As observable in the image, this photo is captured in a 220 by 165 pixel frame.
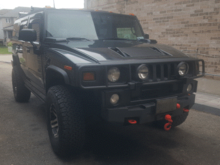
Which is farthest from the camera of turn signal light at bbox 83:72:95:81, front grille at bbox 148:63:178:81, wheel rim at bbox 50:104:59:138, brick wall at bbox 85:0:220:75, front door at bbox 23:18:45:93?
brick wall at bbox 85:0:220:75

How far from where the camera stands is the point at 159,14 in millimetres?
8047

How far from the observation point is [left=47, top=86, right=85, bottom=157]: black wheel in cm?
275

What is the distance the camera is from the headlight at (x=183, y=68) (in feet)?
10.0

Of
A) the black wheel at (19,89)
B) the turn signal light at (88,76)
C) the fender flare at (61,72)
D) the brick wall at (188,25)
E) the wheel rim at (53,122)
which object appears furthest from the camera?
the brick wall at (188,25)

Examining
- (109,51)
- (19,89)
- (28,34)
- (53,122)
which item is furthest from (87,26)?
(19,89)

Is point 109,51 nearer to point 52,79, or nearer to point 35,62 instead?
point 52,79

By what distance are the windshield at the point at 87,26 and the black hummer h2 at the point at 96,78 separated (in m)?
0.01

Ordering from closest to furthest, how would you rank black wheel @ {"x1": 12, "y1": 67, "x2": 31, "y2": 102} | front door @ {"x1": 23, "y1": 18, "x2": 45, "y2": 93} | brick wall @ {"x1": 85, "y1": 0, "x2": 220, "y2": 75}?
front door @ {"x1": 23, "y1": 18, "x2": 45, "y2": 93}
black wheel @ {"x1": 12, "y1": 67, "x2": 31, "y2": 102}
brick wall @ {"x1": 85, "y1": 0, "x2": 220, "y2": 75}

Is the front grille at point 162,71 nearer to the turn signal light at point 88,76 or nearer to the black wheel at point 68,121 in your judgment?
the turn signal light at point 88,76

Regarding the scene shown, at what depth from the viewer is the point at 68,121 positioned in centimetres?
274

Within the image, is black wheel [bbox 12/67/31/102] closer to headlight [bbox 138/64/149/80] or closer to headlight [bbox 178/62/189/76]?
headlight [bbox 138/64/149/80]

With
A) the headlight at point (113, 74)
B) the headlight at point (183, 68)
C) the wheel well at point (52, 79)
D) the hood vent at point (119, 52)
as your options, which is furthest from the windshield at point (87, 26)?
the headlight at point (183, 68)

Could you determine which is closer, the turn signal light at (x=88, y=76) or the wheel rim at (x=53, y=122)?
the turn signal light at (x=88, y=76)

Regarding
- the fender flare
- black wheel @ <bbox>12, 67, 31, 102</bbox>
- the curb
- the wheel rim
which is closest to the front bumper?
the fender flare
